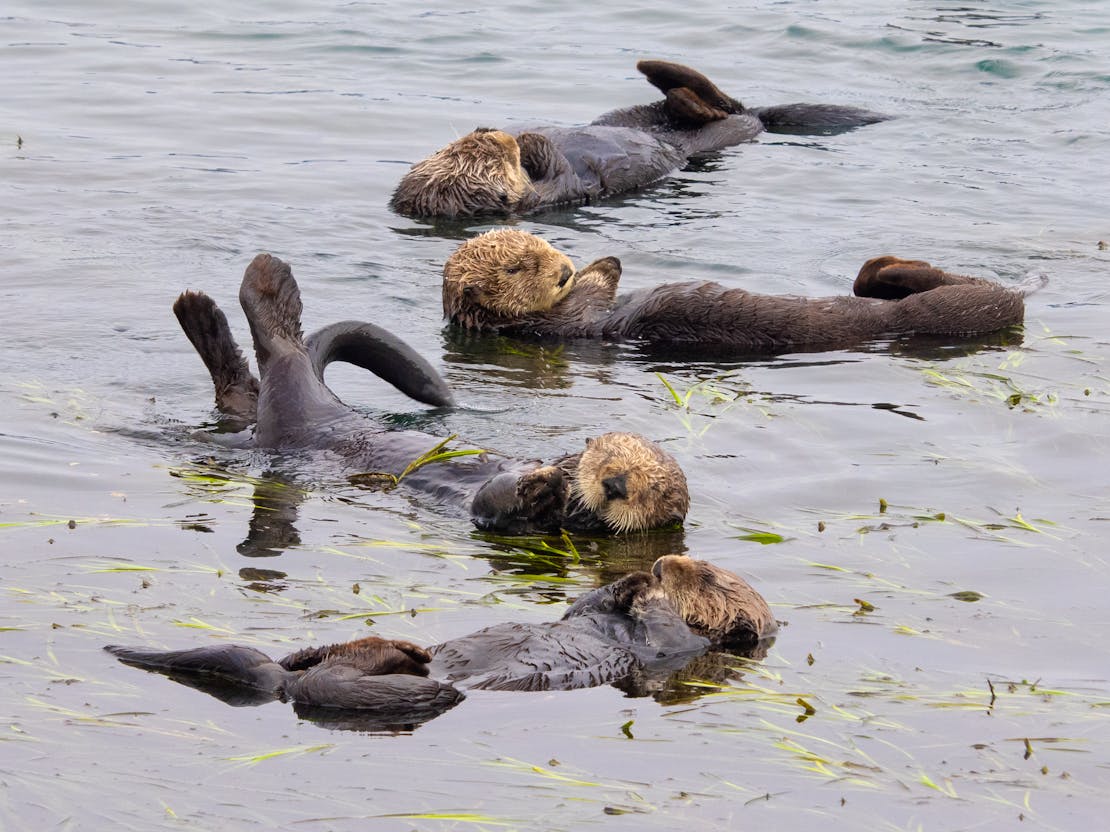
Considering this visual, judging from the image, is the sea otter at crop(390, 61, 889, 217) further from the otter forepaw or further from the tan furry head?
the tan furry head

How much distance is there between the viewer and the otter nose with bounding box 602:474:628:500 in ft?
17.1

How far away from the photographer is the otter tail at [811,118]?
12094 mm

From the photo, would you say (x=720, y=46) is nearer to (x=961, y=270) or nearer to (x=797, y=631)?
(x=961, y=270)

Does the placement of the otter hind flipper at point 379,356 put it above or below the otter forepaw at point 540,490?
above

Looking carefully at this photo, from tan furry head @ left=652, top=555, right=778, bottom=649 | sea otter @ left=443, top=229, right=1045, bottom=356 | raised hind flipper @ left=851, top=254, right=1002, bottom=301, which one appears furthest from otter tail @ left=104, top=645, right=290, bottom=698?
raised hind flipper @ left=851, top=254, right=1002, bottom=301

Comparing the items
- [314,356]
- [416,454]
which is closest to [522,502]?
[416,454]

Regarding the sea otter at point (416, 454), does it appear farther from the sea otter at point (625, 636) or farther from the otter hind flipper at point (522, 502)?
the sea otter at point (625, 636)

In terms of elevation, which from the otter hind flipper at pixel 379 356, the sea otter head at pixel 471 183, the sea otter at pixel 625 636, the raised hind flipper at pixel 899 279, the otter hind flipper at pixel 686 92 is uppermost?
the otter hind flipper at pixel 686 92

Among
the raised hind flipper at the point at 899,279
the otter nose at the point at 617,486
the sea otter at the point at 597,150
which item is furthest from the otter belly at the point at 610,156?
the otter nose at the point at 617,486

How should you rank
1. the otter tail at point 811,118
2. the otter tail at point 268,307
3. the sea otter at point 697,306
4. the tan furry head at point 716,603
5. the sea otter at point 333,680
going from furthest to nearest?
the otter tail at point 811,118, the sea otter at point 697,306, the otter tail at point 268,307, the tan furry head at point 716,603, the sea otter at point 333,680

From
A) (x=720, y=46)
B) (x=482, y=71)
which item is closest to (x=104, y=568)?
(x=482, y=71)

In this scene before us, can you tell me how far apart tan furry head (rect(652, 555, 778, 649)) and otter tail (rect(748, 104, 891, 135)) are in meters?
8.32

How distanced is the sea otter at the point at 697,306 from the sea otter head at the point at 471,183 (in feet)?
6.23

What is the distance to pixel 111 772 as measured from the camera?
10.9 ft
